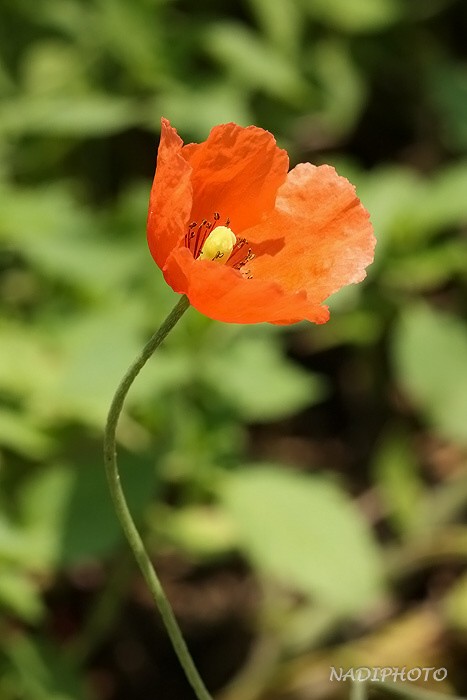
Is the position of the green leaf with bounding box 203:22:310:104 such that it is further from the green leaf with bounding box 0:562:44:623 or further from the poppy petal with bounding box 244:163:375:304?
the poppy petal with bounding box 244:163:375:304

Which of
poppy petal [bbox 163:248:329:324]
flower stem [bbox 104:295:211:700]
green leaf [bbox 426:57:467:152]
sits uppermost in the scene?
green leaf [bbox 426:57:467:152]

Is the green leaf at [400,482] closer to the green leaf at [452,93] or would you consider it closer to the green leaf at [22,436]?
the green leaf at [452,93]

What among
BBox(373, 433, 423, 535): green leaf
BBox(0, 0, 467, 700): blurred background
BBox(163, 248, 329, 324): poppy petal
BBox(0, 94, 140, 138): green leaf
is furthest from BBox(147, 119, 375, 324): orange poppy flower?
BBox(373, 433, 423, 535): green leaf

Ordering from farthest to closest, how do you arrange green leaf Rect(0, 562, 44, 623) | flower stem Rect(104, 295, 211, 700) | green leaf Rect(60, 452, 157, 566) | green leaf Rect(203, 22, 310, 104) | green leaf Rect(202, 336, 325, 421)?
green leaf Rect(203, 22, 310, 104) < green leaf Rect(202, 336, 325, 421) < green leaf Rect(60, 452, 157, 566) < green leaf Rect(0, 562, 44, 623) < flower stem Rect(104, 295, 211, 700)

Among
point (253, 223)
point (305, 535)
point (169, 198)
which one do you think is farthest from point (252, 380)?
point (169, 198)

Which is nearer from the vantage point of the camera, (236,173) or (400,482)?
(236,173)

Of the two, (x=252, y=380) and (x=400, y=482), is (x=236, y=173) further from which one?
(x=400, y=482)
